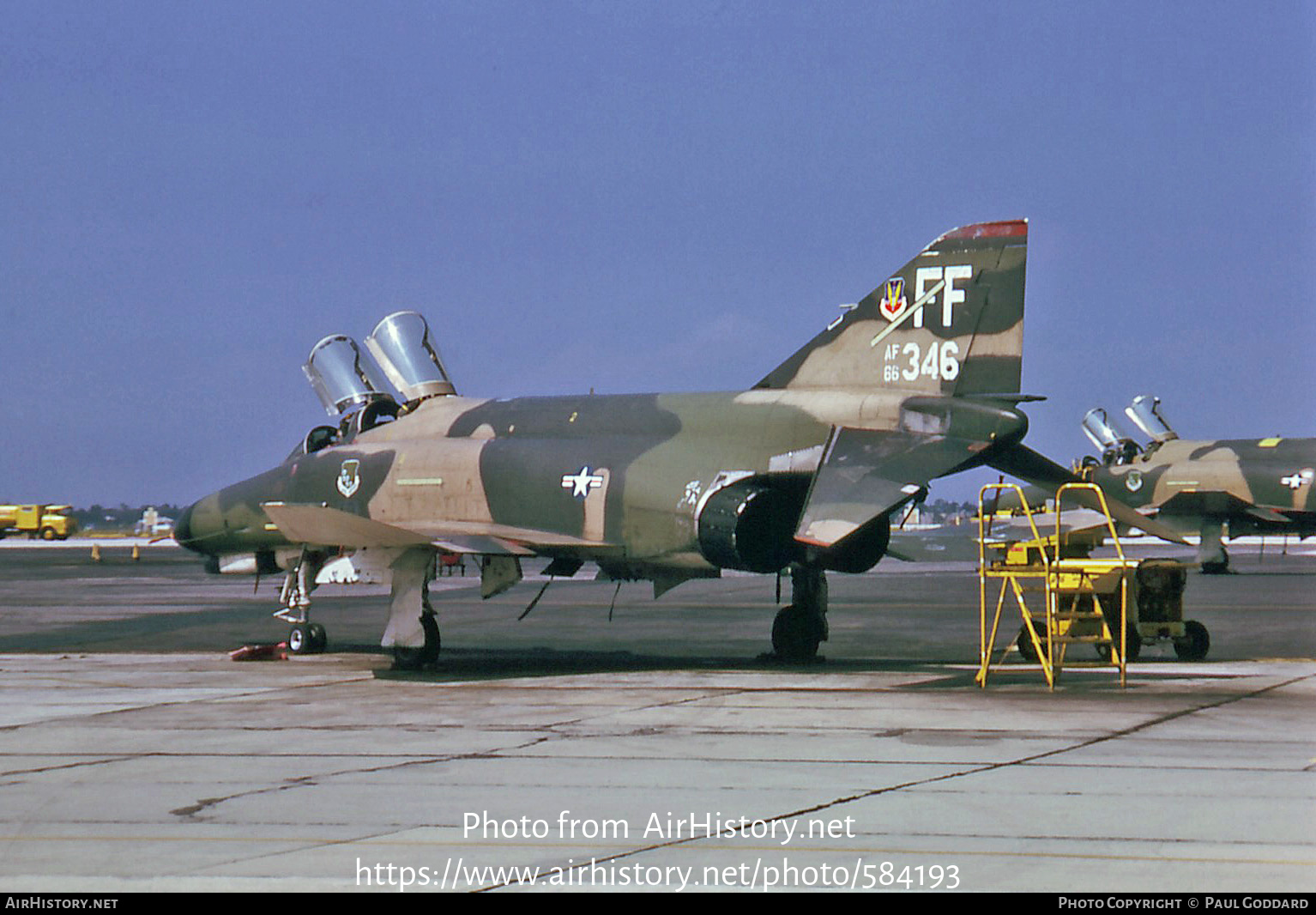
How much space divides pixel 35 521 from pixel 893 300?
277 ft

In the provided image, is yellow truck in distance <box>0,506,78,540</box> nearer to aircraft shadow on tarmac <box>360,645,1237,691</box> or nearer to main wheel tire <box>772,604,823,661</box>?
aircraft shadow on tarmac <box>360,645,1237,691</box>

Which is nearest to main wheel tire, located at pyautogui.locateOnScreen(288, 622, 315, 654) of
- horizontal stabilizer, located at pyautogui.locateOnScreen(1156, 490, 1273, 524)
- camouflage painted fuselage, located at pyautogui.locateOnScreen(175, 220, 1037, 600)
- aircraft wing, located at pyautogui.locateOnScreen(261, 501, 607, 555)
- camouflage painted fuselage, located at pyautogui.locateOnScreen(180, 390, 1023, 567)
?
camouflage painted fuselage, located at pyautogui.locateOnScreen(180, 390, 1023, 567)

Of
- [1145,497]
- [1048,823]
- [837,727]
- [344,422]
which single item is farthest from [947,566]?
[1048,823]

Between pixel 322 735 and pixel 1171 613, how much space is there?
A: 31.7ft

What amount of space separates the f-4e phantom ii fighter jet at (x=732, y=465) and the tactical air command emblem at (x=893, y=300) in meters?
0.02

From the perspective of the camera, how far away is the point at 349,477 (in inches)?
701

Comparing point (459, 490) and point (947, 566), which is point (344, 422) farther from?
point (947, 566)

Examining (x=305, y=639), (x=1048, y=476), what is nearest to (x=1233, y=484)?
(x=1048, y=476)

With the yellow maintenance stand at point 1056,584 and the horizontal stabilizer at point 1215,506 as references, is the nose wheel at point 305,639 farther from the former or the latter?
the horizontal stabilizer at point 1215,506

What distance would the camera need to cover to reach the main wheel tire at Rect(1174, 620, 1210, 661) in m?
16.2

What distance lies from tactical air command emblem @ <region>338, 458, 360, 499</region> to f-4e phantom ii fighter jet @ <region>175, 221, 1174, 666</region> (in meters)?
0.02

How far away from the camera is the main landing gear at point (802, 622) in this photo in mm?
16109

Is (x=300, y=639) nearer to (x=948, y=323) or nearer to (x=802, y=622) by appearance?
(x=802, y=622)

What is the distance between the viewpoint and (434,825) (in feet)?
22.5
